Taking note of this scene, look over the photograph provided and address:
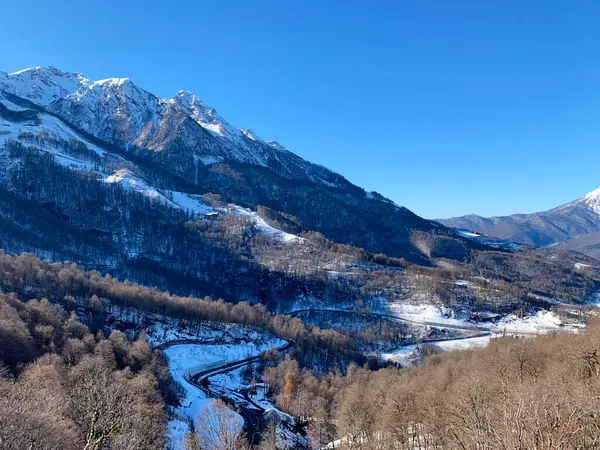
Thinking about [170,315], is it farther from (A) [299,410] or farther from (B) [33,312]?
(A) [299,410]

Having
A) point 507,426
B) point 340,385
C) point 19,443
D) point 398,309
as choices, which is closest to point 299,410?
point 340,385

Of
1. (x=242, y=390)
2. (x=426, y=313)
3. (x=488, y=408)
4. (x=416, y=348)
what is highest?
(x=488, y=408)

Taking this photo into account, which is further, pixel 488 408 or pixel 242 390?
pixel 242 390

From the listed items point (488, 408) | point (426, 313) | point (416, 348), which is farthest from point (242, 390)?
point (426, 313)

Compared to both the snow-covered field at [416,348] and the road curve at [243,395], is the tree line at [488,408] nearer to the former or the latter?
the road curve at [243,395]

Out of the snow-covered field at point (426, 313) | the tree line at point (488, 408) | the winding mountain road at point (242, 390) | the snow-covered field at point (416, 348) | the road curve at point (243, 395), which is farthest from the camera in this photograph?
the snow-covered field at point (426, 313)

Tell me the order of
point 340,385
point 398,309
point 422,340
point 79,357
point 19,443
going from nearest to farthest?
point 19,443 < point 79,357 < point 340,385 < point 422,340 < point 398,309

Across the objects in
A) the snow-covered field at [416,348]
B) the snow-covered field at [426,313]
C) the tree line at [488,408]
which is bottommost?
the snow-covered field at [416,348]

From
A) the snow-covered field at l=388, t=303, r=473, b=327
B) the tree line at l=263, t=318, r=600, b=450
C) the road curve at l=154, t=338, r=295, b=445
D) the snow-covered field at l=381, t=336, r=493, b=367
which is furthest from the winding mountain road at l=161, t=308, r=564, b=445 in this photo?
the tree line at l=263, t=318, r=600, b=450

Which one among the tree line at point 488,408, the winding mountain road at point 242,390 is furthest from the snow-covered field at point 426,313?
the tree line at point 488,408

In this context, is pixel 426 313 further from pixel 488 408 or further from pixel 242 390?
pixel 488 408

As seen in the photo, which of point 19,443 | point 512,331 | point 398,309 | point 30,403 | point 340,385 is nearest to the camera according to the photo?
point 19,443
